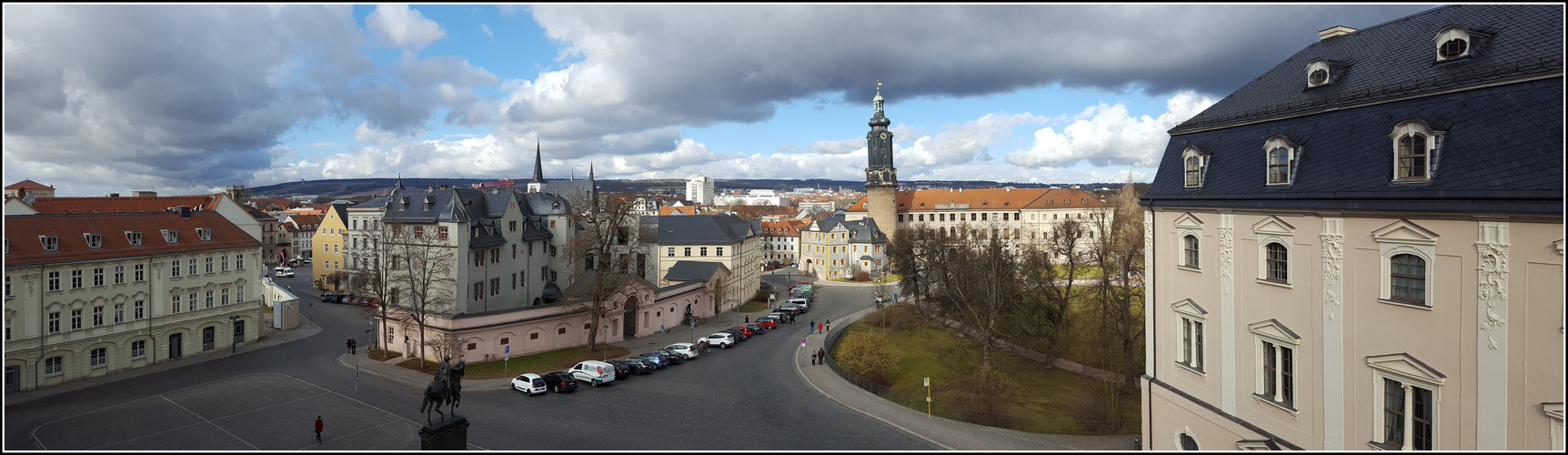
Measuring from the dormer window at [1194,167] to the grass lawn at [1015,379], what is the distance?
1191cm

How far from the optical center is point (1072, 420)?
28125mm

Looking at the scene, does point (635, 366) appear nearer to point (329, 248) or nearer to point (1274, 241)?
point (1274, 241)

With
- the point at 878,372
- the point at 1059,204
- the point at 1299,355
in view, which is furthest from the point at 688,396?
the point at 1059,204

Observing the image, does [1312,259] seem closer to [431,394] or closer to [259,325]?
[431,394]

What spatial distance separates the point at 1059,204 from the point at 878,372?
91.2 metres

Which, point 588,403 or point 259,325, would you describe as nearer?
point 588,403

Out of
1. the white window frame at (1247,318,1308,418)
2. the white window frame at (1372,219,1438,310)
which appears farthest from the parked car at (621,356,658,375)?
the white window frame at (1372,219,1438,310)

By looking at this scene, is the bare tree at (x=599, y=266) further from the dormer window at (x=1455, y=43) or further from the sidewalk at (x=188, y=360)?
the dormer window at (x=1455, y=43)

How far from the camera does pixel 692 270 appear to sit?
62.2 meters

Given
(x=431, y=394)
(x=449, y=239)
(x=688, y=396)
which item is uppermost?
(x=449, y=239)

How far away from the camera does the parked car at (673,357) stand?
41.4 m

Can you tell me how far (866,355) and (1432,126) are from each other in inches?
1062

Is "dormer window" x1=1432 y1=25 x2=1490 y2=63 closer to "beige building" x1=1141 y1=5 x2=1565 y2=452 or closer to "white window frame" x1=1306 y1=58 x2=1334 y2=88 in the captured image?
"beige building" x1=1141 y1=5 x2=1565 y2=452

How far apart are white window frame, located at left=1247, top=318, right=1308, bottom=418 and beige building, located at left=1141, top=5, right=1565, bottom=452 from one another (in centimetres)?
4
